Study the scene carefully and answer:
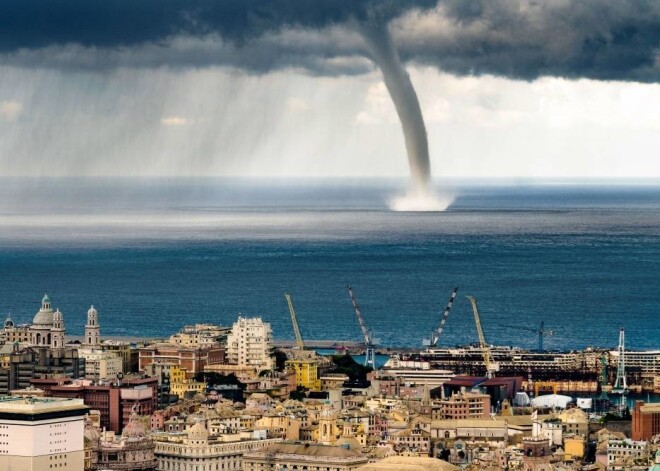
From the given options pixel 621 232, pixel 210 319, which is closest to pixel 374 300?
pixel 210 319

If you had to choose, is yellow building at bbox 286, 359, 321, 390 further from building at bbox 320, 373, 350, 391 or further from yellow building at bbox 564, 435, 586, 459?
yellow building at bbox 564, 435, 586, 459

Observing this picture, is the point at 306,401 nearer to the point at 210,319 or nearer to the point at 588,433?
the point at 588,433

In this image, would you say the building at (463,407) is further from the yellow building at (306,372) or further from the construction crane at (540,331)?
the construction crane at (540,331)

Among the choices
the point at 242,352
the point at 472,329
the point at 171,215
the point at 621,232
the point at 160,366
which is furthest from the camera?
the point at 171,215

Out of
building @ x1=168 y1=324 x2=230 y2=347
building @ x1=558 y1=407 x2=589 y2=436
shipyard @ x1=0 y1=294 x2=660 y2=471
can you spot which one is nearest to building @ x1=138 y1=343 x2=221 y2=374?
shipyard @ x1=0 y1=294 x2=660 y2=471

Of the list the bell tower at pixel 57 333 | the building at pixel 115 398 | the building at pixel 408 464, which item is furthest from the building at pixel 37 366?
the building at pixel 408 464

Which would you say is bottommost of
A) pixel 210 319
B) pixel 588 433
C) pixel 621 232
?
pixel 588 433
